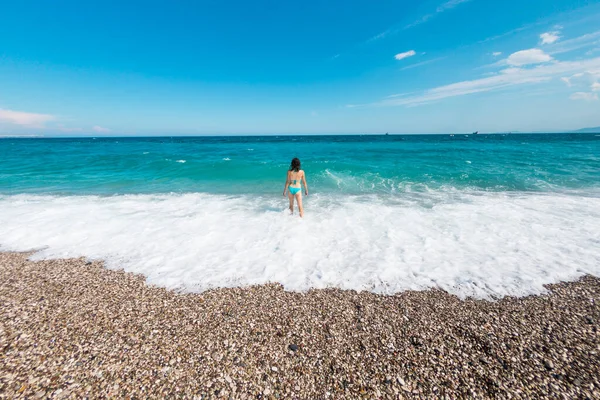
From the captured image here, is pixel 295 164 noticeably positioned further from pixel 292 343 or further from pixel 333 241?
pixel 292 343

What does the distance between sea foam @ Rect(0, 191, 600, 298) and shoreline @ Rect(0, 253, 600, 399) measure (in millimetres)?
531

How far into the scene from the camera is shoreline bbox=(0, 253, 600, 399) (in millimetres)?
2906

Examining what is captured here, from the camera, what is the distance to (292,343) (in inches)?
138

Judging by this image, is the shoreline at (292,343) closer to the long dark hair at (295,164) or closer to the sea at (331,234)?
the sea at (331,234)

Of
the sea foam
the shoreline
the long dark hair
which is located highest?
the long dark hair

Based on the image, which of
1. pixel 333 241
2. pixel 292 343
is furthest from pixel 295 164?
pixel 292 343

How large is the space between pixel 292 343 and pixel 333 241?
12.3 ft

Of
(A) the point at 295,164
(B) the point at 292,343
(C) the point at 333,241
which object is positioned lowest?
(B) the point at 292,343

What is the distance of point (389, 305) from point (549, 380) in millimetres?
2073

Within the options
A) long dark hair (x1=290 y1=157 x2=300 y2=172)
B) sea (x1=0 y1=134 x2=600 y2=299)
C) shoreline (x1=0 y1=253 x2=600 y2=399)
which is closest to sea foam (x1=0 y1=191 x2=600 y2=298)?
sea (x1=0 y1=134 x2=600 y2=299)

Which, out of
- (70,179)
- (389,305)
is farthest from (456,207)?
(70,179)

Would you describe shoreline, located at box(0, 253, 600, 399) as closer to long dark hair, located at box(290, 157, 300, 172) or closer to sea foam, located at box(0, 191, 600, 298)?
sea foam, located at box(0, 191, 600, 298)

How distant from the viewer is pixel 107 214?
359 inches

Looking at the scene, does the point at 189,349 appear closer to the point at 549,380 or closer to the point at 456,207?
the point at 549,380
